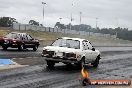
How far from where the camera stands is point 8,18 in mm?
123125

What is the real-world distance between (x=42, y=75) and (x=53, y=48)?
2200 mm

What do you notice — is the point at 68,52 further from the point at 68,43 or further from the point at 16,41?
the point at 16,41

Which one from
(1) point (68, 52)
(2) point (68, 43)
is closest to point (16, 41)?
(2) point (68, 43)

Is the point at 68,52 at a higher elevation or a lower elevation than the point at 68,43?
lower

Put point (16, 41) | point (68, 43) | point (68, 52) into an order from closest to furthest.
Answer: point (68, 52), point (68, 43), point (16, 41)

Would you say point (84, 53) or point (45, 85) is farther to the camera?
point (84, 53)

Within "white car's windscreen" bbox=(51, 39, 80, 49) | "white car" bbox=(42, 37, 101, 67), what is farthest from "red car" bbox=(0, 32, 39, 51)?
"white car's windscreen" bbox=(51, 39, 80, 49)

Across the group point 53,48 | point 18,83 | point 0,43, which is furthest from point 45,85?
point 0,43

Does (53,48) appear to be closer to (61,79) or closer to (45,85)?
(61,79)

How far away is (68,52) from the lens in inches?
647

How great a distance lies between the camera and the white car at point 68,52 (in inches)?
647

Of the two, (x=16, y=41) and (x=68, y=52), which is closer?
(x=68, y=52)

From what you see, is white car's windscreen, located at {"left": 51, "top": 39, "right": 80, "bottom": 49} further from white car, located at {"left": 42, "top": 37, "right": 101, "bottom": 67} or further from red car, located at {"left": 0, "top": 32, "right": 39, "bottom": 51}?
red car, located at {"left": 0, "top": 32, "right": 39, "bottom": 51}

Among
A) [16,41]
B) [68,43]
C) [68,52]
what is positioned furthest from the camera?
[16,41]
